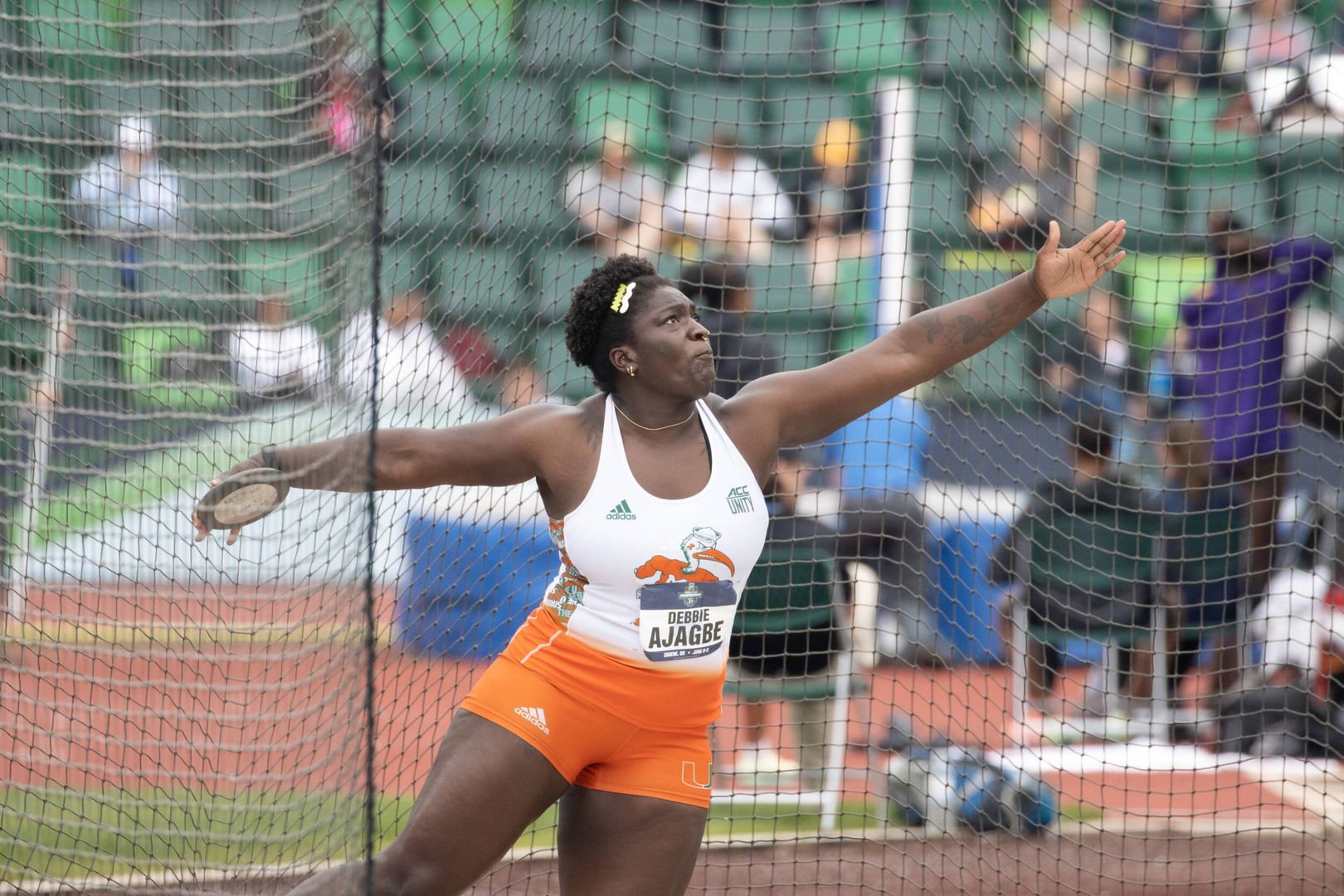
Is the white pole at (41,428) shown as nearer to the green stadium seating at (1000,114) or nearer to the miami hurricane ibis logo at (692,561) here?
the miami hurricane ibis logo at (692,561)

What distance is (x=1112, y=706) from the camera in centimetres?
682

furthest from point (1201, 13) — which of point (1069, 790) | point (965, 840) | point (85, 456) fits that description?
point (85, 456)

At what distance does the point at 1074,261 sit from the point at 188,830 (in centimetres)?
359

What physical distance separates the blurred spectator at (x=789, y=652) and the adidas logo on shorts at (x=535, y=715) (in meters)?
1.99

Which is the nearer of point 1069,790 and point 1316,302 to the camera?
point 1069,790

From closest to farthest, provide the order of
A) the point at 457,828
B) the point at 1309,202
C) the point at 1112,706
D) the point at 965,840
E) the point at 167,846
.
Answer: the point at 457,828 → the point at 167,846 → the point at 965,840 → the point at 1112,706 → the point at 1309,202

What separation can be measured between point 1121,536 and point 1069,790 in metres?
1.15

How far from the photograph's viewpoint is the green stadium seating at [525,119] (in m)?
5.57

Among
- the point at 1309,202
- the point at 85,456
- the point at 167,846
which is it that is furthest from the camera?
the point at 1309,202

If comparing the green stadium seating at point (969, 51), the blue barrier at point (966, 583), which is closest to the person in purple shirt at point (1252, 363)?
the blue barrier at point (966, 583)

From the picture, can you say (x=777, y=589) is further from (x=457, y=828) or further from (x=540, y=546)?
(x=457, y=828)

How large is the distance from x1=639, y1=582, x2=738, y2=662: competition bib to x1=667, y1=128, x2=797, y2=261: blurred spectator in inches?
144

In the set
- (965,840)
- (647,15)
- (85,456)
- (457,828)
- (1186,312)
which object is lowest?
(965,840)

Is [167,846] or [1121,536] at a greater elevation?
[1121,536]
